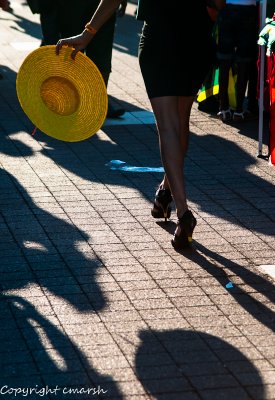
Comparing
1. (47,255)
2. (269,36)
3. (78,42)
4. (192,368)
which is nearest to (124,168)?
(269,36)

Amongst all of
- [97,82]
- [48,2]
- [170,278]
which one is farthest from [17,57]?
[170,278]

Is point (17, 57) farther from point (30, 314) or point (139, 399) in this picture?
point (139, 399)

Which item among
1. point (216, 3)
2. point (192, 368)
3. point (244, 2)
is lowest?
point (192, 368)

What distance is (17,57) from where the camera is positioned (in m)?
14.6

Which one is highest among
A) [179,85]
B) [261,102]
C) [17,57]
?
[179,85]

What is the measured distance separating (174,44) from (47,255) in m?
1.52

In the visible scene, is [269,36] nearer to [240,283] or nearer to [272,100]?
[272,100]

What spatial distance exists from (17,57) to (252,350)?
10.3 m

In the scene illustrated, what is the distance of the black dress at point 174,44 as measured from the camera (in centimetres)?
628

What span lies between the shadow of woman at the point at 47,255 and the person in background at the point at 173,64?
663 mm

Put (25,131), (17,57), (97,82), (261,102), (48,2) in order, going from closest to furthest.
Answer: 1. (97,82)
2. (261,102)
3. (25,131)
4. (48,2)
5. (17,57)

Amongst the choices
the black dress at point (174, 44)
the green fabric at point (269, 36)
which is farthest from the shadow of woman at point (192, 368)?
the green fabric at point (269, 36)

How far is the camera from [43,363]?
4.73 metres

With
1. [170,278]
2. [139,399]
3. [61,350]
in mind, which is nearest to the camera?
[139,399]
